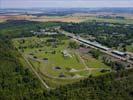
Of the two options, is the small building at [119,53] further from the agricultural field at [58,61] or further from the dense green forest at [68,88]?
the dense green forest at [68,88]

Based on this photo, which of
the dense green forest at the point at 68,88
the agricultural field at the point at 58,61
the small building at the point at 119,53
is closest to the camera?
the dense green forest at the point at 68,88

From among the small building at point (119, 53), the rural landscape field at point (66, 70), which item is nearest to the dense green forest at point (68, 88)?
the rural landscape field at point (66, 70)

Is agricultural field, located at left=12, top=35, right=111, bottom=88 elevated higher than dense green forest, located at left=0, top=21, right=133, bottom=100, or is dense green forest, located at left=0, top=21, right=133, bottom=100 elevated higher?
dense green forest, located at left=0, top=21, right=133, bottom=100

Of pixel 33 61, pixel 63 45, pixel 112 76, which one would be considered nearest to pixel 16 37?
pixel 63 45

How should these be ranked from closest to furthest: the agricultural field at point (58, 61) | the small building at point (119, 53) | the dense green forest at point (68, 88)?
1. the dense green forest at point (68, 88)
2. the agricultural field at point (58, 61)
3. the small building at point (119, 53)

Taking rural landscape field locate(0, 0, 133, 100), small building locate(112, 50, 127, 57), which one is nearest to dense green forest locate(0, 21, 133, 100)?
rural landscape field locate(0, 0, 133, 100)

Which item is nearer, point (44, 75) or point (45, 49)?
point (44, 75)

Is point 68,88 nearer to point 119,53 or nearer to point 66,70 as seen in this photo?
point 66,70

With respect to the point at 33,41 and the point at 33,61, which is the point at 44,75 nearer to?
Result: the point at 33,61

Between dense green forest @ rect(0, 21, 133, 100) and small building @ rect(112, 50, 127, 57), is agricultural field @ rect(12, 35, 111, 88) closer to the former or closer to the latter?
dense green forest @ rect(0, 21, 133, 100)
